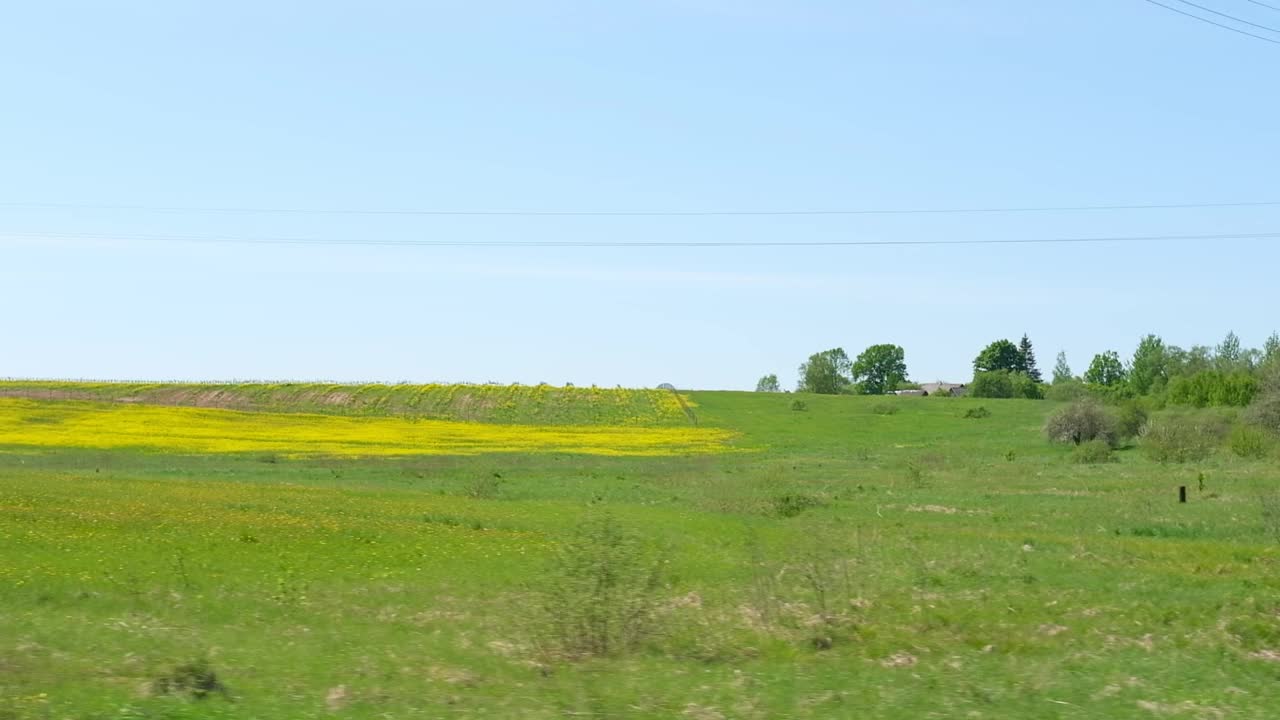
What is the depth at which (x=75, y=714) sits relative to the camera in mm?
12688

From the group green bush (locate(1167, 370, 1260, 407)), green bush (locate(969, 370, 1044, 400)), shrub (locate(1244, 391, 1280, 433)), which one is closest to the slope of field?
green bush (locate(1167, 370, 1260, 407))

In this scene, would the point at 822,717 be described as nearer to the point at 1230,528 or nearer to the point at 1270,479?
the point at 1230,528

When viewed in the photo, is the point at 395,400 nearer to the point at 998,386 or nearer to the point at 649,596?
the point at 998,386

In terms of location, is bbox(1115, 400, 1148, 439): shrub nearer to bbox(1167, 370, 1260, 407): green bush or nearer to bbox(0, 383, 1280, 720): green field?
bbox(1167, 370, 1260, 407): green bush

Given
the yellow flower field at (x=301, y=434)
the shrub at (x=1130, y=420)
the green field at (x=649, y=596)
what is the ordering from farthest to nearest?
the shrub at (x=1130, y=420), the yellow flower field at (x=301, y=434), the green field at (x=649, y=596)

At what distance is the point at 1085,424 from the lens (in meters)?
82.2

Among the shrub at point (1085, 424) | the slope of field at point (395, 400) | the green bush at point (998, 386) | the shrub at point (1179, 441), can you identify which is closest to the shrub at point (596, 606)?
the shrub at point (1179, 441)

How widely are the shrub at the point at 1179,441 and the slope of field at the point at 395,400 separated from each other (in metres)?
46.3

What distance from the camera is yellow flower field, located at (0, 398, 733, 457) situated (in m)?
71.7

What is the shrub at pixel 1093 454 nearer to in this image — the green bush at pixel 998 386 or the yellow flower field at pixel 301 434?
the yellow flower field at pixel 301 434

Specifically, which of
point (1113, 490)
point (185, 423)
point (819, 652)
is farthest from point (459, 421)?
point (819, 652)

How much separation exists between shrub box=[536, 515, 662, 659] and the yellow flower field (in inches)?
2035

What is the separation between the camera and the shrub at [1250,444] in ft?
210

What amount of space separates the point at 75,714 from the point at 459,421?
93836 mm
